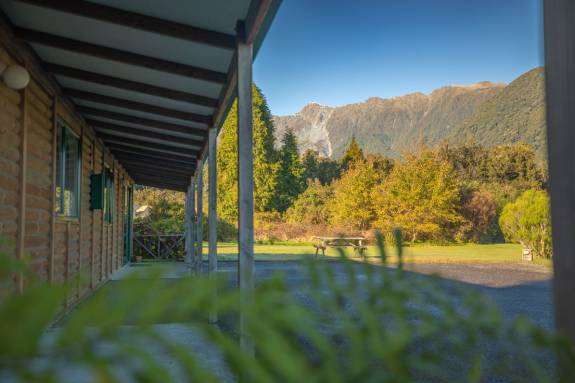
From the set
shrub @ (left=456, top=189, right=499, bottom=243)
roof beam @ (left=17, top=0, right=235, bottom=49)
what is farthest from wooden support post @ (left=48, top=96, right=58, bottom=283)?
shrub @ (left=456, top=189, right=499, bottom=243)

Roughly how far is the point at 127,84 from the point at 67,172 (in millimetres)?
1819

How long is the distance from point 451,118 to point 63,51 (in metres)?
87.2

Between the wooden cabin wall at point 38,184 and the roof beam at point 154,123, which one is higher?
the roof beam at point 154,123

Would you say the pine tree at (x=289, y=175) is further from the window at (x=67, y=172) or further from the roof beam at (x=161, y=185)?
the window at (x=67, y=172)

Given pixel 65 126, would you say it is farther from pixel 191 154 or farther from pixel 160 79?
pixel 191 154

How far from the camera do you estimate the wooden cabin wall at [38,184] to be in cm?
344

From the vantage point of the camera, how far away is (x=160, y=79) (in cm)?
404

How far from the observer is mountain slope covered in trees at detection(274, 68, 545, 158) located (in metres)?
59.3

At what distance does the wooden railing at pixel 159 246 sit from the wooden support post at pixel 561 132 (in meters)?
14.4

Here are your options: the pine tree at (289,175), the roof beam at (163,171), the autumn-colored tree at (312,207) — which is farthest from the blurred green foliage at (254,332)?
the pine tree at (289,175)

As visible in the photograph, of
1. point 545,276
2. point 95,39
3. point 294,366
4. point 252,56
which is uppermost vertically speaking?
point 95,39

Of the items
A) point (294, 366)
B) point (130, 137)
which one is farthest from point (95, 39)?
point (294, 366)

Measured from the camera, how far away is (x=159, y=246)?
48.0 ft

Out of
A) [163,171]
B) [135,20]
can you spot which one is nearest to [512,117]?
[163,171]
